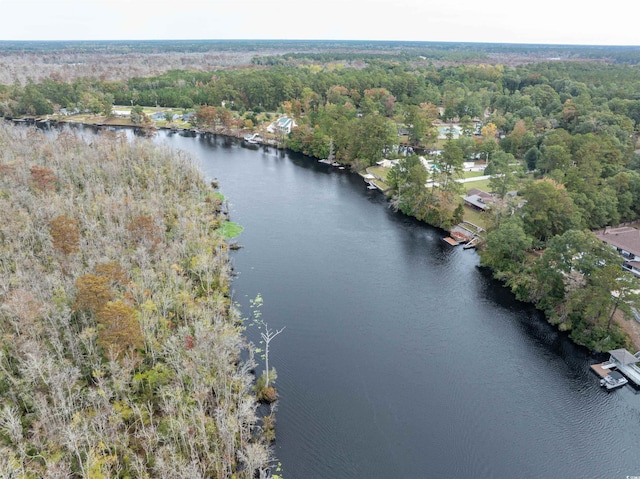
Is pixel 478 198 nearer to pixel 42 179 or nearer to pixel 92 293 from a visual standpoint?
pixel 92 293

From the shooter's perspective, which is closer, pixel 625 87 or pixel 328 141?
pixel 328 141

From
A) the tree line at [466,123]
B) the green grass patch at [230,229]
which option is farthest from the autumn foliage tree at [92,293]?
the tree line at [466,123]

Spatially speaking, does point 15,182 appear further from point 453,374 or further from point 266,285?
point 453,374

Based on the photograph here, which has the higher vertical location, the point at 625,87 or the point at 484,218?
the point at 625,87

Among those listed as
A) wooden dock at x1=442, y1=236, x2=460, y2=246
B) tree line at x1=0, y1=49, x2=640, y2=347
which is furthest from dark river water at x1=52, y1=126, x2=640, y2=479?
tree line at x1=0, y1=49, x2=640, y2=347

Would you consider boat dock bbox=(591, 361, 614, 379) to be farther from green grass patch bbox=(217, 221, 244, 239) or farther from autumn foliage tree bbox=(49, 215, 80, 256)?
autumn foliage tree bbox=(49, 215, 80, 256)

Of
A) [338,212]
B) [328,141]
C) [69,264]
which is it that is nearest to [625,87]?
[328,141]

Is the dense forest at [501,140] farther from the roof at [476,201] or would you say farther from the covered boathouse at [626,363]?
the roof at [476,201]
